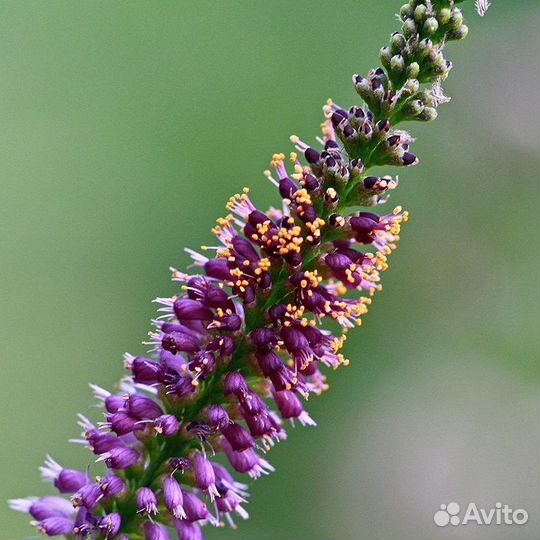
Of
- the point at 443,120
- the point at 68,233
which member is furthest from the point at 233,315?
the point at 443,120

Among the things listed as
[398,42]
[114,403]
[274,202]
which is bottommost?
[114,403]

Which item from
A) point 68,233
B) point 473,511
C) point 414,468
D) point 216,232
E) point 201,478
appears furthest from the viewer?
point 68,233

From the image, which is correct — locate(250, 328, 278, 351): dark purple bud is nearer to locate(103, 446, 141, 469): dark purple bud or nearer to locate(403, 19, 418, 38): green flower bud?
locate(103, 446, 141, 469): dark purple bud

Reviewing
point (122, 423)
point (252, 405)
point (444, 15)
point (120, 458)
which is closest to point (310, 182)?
point (444, 15)

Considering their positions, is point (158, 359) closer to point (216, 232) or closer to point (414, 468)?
point (216, 232)

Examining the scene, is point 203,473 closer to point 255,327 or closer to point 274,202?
point 255,327

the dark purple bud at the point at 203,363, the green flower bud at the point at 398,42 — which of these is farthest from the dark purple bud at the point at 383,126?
the dark purple bud at the point at 203,363
